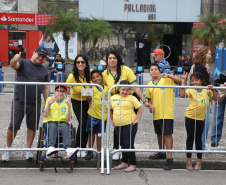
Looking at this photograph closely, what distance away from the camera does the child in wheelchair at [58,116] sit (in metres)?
6.31

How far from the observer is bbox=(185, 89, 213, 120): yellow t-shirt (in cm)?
649

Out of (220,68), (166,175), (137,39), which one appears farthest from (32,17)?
(166,175)

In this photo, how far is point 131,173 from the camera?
6215mm

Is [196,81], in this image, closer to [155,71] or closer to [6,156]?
[155,71]

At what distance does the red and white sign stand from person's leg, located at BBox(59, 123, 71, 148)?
994 inches

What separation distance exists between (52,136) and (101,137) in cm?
79

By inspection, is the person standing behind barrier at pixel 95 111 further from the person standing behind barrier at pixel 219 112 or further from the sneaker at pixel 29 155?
the person standing behind barrier at pixel 219 112

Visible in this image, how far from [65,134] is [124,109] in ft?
3.10

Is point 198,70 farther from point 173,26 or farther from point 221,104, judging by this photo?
point 173,26

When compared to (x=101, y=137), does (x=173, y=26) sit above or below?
A: above

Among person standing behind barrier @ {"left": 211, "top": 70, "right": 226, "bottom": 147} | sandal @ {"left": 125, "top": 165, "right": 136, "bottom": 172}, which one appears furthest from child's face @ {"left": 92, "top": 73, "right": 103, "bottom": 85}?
person standing behind barrier @ {"left": 211, "top": 70, "right": 226, "bottom": 147}

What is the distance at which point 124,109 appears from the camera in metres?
6.41

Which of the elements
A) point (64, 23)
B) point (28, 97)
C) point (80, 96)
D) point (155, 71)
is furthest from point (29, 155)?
point (64, 23)

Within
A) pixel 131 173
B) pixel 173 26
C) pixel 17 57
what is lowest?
pixel 131 173
